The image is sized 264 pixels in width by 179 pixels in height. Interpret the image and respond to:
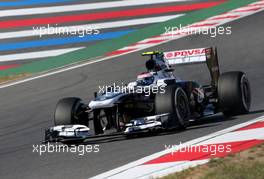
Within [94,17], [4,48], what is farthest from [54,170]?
[94,17]

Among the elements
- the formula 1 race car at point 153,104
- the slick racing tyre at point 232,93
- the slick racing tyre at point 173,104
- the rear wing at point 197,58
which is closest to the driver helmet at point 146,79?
the formula 1 race car at point 153,104

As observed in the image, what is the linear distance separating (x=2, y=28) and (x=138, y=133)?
11.6m

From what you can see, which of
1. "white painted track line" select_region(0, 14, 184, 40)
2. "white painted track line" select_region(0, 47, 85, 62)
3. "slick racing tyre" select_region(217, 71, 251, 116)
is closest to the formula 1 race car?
"slick racing tyre" select_region(217, 71, 251, 116)

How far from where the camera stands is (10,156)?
1032 cm

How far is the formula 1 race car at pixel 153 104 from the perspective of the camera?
394 inches

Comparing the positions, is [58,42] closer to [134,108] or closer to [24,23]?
[24,23]

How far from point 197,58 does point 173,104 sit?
205 cm

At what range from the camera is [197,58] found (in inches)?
464

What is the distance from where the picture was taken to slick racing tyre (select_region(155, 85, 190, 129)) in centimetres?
991

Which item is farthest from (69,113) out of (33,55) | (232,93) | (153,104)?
(33,55)

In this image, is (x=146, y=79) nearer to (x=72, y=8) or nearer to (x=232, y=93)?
(x=232, y=93)

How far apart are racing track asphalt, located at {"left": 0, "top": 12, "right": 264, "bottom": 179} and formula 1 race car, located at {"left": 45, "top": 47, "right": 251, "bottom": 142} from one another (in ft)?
0.68

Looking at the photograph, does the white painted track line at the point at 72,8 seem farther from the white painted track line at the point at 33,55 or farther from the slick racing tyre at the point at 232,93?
the slick racing tyre at the point at 232,93

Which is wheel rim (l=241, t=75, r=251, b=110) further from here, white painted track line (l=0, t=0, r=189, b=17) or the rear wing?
white painted track line (l=0, t=0, r=189, b=17)
